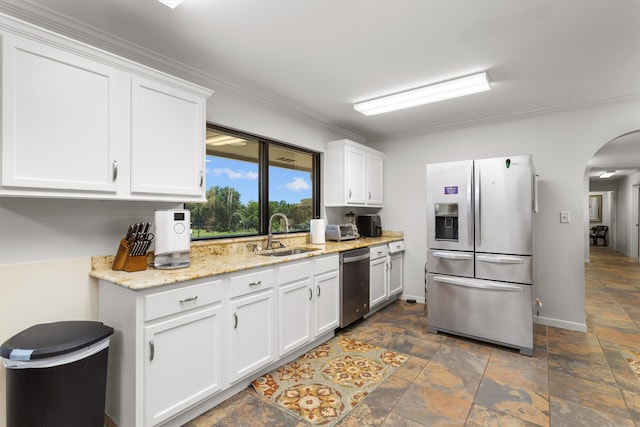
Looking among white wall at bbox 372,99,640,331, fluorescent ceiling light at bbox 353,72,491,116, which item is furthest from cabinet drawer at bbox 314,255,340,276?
white wall at bbox 372,99,640,331

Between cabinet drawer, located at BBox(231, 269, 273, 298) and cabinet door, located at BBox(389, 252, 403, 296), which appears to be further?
cabinet door, located at BBox(389, 252, 403, 296)

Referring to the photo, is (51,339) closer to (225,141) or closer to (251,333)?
(251,333)

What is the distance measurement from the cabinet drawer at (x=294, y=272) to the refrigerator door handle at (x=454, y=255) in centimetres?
140

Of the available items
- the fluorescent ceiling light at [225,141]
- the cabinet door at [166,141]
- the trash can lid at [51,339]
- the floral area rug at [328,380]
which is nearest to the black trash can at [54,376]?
the trash can lid at [51,339]

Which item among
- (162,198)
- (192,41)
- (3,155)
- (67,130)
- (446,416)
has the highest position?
(192,41)

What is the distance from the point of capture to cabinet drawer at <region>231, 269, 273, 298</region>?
212 cm

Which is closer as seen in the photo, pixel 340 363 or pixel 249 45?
pixel 249 45

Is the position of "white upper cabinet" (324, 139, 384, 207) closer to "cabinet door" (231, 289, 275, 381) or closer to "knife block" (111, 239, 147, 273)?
"cabinet door" (231, 289, 275, 381)

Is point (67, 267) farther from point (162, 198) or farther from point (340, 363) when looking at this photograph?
point (340, 363)

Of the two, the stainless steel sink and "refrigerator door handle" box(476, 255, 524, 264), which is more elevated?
the stainless steel sink

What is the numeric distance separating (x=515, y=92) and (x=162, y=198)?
10.9 feet

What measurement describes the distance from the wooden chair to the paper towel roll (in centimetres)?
1178

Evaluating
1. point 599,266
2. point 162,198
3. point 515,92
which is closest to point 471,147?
point 515,92

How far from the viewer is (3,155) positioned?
1.46 metres
